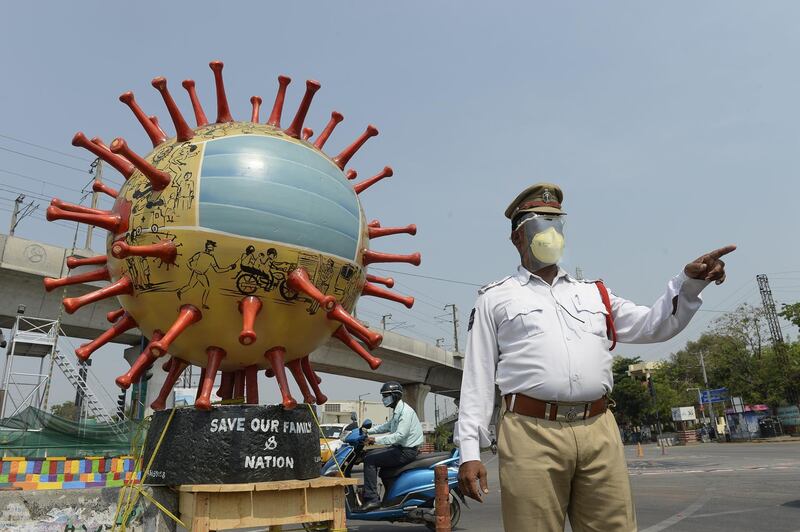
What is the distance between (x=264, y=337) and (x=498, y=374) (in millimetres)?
2203

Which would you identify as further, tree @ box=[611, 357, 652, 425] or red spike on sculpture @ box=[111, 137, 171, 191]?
tree @ box=[611, 357, 652, 425]

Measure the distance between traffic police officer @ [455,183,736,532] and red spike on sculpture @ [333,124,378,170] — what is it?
2.70 m

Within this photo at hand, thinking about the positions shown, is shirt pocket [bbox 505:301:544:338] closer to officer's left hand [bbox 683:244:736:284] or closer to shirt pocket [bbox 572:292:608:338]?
shirt pocket [bbox 572:292:608:338]

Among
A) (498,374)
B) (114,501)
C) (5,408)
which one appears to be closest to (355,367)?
(5,408)

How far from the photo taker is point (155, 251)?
402cm

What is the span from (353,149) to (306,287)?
1.69 metres

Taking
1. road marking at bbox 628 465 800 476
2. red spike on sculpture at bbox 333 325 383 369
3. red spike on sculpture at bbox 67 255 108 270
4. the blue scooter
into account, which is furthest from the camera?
road marking at bbox 628 465 800 476

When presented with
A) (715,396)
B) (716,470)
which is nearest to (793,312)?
(715,396)

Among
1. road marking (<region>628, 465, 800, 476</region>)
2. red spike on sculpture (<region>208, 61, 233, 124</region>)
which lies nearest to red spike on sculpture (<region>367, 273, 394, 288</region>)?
red spike on sculpture (<region>208, 61, 233, 124</region>)

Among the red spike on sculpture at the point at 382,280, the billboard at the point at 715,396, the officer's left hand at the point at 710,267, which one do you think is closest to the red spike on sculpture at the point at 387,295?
the red spike on sculpture at the point at 382,280

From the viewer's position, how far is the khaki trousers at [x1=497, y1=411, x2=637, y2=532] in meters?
2.39

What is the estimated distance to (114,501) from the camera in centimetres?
457

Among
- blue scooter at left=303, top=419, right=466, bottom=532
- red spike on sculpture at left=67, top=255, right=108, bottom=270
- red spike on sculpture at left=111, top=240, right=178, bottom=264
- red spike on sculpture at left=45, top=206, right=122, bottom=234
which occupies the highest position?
red spike on sculpture at left=45, top=206, right=122, bottom=234

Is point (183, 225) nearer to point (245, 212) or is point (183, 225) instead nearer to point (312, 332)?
point (245, 212)
